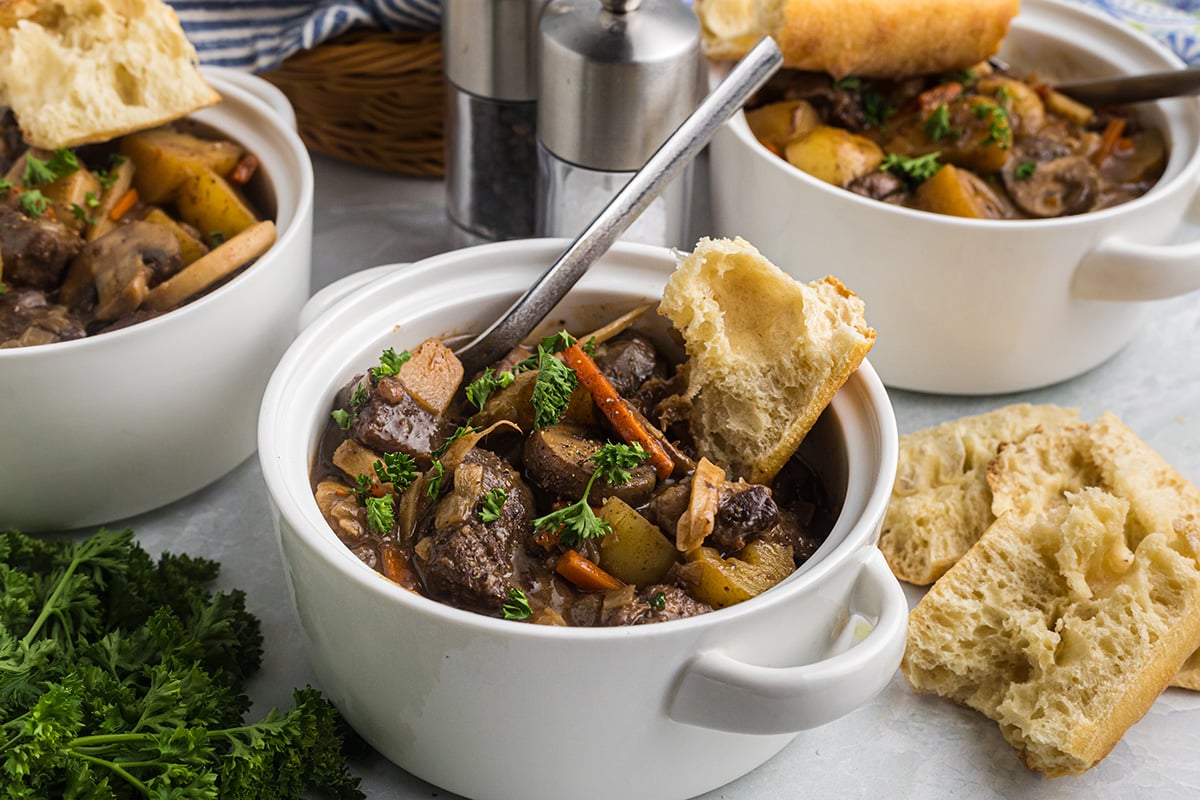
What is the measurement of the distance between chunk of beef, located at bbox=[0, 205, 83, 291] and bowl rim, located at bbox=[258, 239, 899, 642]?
594 mm

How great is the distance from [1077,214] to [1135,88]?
430mm

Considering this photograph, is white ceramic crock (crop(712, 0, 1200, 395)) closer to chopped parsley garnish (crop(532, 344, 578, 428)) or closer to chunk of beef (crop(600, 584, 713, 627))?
chopped parsley garnish (crop(532, 344, 578, 428))

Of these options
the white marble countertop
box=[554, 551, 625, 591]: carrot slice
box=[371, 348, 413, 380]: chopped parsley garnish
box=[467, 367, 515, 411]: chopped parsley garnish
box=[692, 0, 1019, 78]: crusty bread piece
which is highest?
box=[692, 0, 1019, 78]: crusty bread piece

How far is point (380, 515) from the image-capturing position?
6.48ft

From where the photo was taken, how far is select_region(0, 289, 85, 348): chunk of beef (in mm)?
2266

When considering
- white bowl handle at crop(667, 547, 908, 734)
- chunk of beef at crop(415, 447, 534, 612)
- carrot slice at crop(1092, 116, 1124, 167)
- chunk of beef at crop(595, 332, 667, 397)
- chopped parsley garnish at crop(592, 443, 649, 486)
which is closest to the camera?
white bowl handle at crop(667, 547, 908, 734)

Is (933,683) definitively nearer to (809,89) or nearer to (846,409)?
(846,409)

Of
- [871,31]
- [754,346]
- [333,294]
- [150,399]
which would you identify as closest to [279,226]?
[333,294]

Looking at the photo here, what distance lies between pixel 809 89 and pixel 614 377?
1082mm

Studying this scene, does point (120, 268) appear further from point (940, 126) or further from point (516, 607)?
point (940, 126)

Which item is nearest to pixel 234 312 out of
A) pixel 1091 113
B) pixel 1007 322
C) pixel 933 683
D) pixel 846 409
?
pixel 846 409

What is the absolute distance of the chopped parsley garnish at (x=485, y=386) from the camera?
2188mm

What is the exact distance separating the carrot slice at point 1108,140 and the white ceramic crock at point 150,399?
1765 mm

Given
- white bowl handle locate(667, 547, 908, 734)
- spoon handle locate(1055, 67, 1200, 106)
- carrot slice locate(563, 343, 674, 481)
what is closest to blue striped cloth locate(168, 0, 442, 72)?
carrot slice locate(563, 343, 674, 481)
